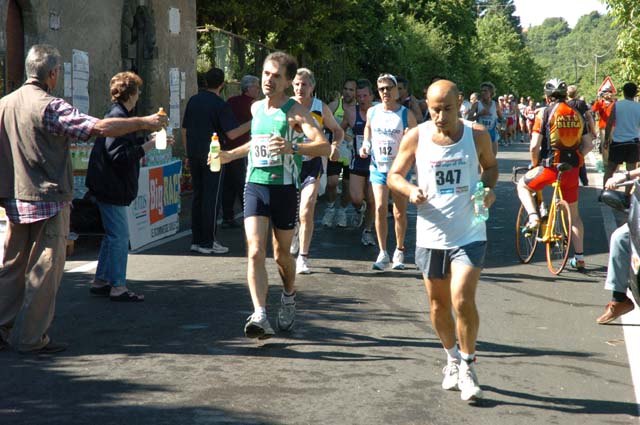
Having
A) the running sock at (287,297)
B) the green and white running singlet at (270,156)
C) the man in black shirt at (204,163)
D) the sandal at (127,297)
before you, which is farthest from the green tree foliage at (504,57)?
the green and white running singlet at (270,156)

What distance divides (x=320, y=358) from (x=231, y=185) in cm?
746

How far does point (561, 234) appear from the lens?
10.4 metres

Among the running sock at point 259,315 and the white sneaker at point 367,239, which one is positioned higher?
the running sock at point 259,315

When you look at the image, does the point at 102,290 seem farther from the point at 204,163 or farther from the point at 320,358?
the point at 204,163

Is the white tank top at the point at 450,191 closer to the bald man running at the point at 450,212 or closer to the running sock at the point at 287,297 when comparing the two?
the bald man running at the point at 450,212

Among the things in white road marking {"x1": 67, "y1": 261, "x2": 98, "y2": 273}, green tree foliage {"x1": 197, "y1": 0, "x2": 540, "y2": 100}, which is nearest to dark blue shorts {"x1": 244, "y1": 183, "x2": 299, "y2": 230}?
white road marking {"x1": 67, "y1": 261, "x2": 98, "y2": 273}

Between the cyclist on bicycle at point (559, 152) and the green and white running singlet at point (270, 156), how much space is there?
3.97m

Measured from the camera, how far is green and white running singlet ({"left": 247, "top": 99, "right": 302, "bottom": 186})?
714 centimetres

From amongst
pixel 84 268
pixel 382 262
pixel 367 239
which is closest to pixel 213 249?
pixel 84 268

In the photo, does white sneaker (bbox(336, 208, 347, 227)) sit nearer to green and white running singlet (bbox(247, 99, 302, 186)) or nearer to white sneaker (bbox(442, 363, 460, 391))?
green and white running singlet (bbox(247, 99, 302, 186))

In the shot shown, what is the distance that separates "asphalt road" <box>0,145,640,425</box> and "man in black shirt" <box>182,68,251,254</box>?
3.82 feet

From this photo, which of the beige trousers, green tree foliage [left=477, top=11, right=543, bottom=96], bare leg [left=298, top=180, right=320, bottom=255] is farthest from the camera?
green tree foliage [left=477, top=11, right=543, bottom=96]

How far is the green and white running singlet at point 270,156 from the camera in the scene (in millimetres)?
7137

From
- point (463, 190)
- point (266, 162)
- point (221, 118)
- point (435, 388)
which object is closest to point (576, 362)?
point (435, 388)
